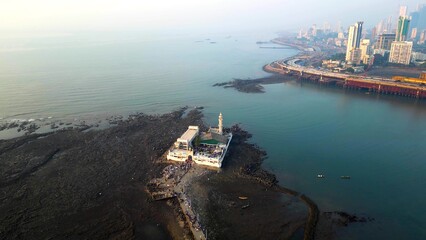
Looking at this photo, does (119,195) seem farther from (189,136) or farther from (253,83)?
(253,83)

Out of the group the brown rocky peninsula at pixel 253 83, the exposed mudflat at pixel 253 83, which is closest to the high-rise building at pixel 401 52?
the brown rocky peninsula at pixel 253 83

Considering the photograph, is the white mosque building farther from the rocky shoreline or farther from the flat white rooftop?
the rocky shoreline

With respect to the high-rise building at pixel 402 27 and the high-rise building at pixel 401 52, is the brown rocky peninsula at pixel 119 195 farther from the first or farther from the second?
the high-rise building at pixel 402 27

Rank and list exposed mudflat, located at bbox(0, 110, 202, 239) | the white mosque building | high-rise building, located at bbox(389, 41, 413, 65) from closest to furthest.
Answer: exposed mudflat, located at bbox(0, 110, 202, 239) → the white mosque building → high-rise building, located at bbox(389, 41, 413, 65)

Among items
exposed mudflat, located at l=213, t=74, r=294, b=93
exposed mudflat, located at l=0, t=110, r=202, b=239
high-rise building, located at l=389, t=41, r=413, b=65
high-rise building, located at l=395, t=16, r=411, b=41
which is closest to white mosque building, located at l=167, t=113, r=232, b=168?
exposed mudflat, located at l=0, t=110, r=202, b=239

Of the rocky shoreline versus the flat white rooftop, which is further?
the flat white rooftop

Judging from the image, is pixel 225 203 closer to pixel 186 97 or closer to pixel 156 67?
pixel 186 97

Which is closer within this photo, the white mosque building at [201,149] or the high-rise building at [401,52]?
the white mosque building at [201,149]
